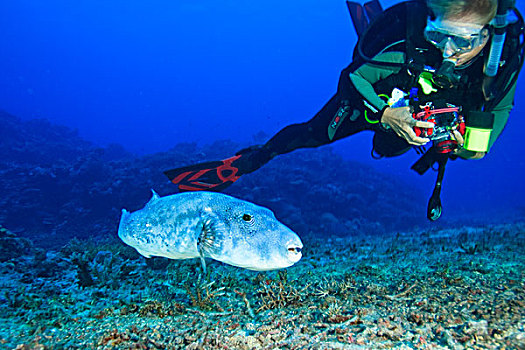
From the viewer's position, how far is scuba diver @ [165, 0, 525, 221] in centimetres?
298

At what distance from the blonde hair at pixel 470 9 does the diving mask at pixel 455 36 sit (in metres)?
0.08

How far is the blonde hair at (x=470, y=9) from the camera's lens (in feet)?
9.21

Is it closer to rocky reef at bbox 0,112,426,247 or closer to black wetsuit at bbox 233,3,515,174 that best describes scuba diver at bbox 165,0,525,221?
black wetsuit at bbox 233,3,515,174

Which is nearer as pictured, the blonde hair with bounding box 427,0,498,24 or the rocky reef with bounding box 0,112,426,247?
the blonde hair with bounding box 427,0,498,24

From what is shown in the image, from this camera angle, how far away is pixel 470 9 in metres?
2.83

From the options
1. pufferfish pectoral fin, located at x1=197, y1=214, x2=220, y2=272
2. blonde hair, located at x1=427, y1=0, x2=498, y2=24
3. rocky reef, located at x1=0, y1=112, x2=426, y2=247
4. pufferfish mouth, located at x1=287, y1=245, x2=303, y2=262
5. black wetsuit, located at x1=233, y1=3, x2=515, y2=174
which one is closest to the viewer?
pufferfish mouth, located at x1=287, y1=245, x2=303, y2=262

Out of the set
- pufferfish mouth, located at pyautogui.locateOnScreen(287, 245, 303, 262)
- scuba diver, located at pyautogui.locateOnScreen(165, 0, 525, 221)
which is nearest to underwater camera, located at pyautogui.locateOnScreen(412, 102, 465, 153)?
scuba diver, located at pyautogui.locateOnScreen(165, 0, 525, 221)

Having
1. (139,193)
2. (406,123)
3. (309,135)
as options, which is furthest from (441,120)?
(139,193)

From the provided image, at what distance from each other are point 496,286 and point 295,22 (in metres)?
146

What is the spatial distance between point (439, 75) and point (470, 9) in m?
0.68

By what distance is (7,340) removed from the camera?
2.08m

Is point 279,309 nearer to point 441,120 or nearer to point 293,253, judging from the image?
point 293,253

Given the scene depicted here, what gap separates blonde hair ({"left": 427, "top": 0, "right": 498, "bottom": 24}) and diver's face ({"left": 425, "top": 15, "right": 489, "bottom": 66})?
3cm

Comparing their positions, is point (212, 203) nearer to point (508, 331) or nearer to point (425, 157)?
→ point (508, 331)
